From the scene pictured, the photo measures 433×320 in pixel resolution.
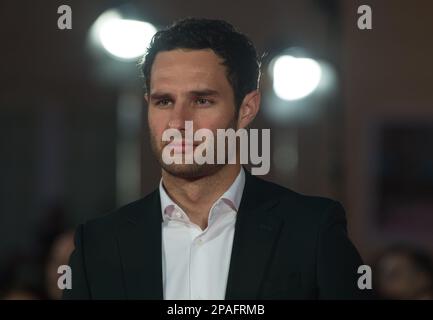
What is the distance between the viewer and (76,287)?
4.47 ft

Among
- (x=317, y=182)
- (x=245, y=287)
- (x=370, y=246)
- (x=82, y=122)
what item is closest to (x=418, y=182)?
(x=370, y=246)

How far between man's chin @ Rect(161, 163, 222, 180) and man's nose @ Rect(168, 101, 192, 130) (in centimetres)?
7

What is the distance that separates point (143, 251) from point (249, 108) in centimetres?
31

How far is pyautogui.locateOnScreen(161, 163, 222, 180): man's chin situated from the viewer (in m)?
1.33

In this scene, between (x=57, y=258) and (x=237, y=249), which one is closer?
(x=237, y=249)

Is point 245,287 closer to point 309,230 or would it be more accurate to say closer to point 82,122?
point 309,230

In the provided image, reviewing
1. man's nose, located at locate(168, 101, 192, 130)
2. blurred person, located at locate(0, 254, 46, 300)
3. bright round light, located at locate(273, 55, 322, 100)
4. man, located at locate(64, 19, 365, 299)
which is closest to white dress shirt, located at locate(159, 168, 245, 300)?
man, located at locate(64, 19, 365, 299)

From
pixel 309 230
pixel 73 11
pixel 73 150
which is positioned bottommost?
→ pixel 309 230

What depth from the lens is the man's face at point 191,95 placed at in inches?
51.5

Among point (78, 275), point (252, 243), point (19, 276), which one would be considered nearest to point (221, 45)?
point (252, 243)

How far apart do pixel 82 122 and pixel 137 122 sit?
0.18m

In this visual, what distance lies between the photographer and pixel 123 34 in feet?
4.69

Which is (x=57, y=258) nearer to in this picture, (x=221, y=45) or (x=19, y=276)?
(x=19, y=276)

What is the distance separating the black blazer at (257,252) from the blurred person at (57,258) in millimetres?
45
